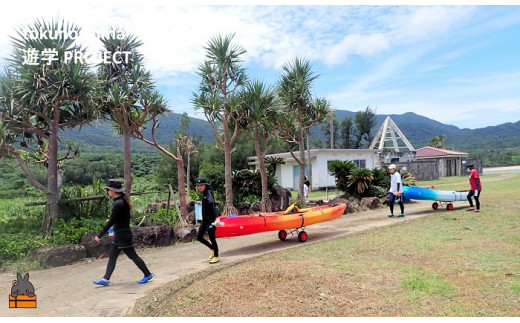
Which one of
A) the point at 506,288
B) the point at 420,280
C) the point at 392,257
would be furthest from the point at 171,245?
the point at 506,288

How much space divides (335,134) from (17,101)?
53.2 meters

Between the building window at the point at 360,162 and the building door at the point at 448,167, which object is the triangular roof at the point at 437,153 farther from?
the building window at the point at 360,162

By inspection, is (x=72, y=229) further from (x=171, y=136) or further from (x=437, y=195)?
(x=171, y=136)

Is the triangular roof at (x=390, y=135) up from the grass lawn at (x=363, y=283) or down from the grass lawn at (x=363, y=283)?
up

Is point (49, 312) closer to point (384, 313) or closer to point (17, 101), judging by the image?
point (384, 313)

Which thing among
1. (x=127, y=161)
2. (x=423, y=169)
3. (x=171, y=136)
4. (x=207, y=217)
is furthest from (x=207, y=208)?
(x=423, y=169)

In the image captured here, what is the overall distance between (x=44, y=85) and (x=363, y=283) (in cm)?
804

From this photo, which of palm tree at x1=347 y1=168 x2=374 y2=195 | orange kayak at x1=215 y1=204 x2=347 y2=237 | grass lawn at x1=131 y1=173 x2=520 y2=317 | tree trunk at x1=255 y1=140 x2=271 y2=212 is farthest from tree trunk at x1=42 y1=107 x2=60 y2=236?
palm tree at x1=347 y1=168 x2=374 y2=195

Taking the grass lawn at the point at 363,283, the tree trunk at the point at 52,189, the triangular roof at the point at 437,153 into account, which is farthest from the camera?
the triangular roof at the point at 437,153

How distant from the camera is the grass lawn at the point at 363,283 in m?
4.48

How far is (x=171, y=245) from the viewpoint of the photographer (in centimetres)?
965

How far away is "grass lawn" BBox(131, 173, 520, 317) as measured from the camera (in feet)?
14.7

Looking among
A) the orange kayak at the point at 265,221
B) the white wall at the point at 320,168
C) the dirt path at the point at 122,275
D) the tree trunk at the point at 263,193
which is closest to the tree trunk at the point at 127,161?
the dirt path at the point at 122,275

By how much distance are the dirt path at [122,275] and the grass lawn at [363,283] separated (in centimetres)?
47
